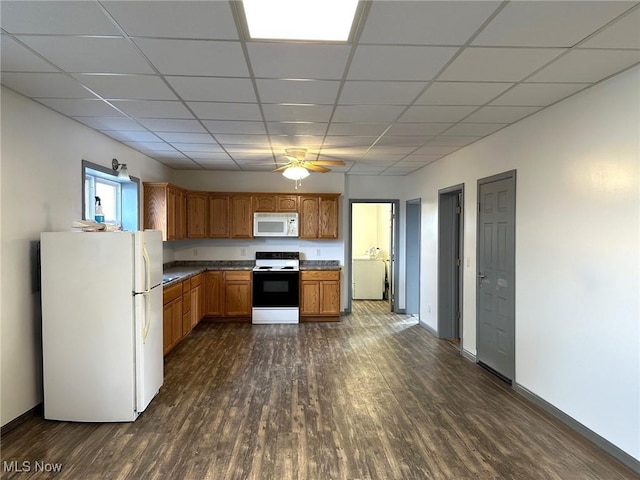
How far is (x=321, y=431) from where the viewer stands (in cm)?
283

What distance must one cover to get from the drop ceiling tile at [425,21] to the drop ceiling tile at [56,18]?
4.30 ft

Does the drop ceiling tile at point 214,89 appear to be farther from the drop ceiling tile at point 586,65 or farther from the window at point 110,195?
the drop ceiling tile at point 586,65

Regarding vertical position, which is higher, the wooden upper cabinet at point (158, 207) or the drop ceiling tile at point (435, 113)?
the drop ceiling tile at point (435, 113)

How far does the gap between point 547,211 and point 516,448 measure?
1834 mm

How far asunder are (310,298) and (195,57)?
181 inches

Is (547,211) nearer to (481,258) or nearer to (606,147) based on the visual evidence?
(606,147)

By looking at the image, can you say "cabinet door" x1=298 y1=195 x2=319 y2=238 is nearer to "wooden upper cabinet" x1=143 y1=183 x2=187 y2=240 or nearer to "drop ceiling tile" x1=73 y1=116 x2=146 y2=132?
"wooden upper cabinet" x1=143 y1=183 x2=187 y2=240

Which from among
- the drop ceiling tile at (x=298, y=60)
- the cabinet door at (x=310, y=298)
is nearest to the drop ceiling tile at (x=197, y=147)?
the drop ceiling tile at (x=298, y=60)

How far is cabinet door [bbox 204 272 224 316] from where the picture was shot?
20.4 feet

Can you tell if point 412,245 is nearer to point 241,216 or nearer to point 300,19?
point 241,216

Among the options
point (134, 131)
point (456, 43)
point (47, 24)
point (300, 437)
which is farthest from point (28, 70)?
point (300, 437)

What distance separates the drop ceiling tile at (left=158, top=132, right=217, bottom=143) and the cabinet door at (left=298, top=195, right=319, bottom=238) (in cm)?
241

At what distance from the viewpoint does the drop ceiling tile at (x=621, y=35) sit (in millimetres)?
1856

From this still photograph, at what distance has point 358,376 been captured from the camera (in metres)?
3.93
